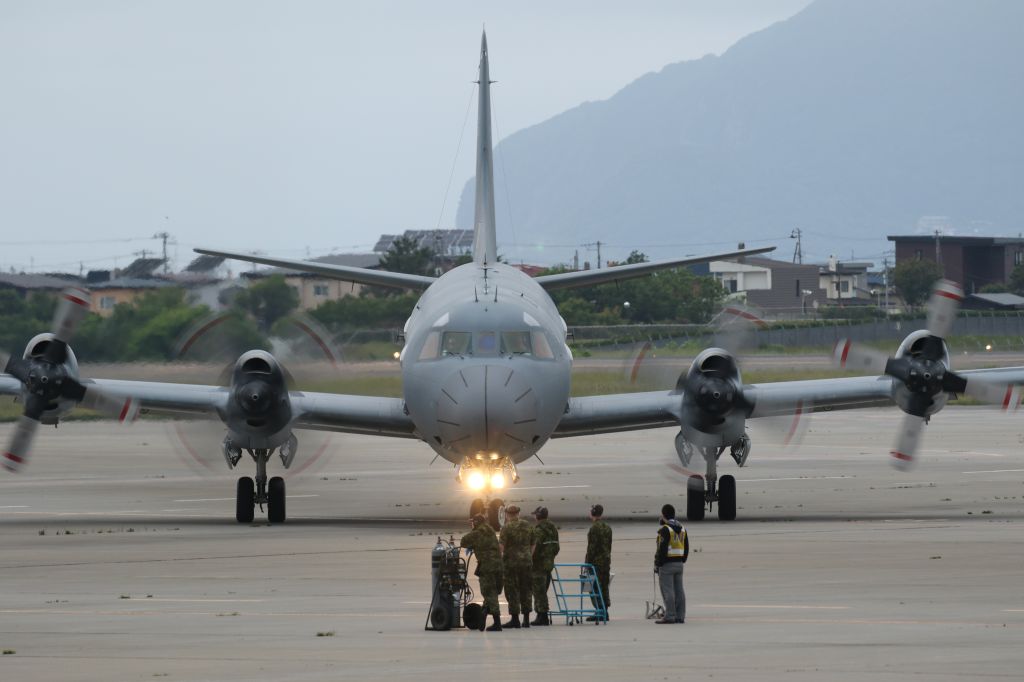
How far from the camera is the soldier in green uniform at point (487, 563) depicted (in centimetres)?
1605

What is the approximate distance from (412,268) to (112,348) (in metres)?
81.4

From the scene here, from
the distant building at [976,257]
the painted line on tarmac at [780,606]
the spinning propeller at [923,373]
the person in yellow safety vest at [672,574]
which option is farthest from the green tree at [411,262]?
the person in yellow safety vest at [672,574]

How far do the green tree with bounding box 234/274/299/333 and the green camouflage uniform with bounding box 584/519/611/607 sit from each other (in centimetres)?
3181

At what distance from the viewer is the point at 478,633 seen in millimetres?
15836

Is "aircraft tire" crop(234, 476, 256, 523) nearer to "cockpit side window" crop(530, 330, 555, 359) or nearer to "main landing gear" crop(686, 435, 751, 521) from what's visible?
"cockpit side window" crop(530, 330, 555, 359)

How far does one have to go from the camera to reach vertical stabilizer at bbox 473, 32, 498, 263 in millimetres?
32188

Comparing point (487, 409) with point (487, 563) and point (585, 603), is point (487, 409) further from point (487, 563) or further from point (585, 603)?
point (487, 563)

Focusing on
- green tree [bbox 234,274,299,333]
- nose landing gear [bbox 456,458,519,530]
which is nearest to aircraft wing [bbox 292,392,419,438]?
nose landing gear [bbox 456,458,519,530]

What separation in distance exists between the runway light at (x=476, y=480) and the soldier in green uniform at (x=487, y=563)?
929cm

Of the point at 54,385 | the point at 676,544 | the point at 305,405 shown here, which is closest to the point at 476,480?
the point at 305,405

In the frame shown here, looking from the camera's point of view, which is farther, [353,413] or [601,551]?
[353,413]

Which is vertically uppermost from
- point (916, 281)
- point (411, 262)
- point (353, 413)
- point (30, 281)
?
point (411, 262)

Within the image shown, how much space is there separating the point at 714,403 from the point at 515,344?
361 centimetres

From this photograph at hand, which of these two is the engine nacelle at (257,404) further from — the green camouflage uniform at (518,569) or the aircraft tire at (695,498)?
the green camouflage uniform at (518,569)
